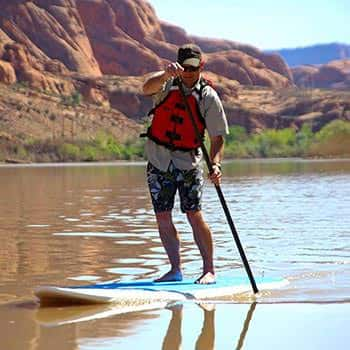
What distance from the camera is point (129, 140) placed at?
96250 mm

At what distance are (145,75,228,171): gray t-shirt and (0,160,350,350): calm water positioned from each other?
1139 mm

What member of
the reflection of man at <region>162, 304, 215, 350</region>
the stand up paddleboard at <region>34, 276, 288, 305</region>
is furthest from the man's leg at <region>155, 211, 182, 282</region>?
the reflection of man at <region>162, 304, 215, 350</region>

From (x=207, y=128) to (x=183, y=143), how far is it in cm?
22

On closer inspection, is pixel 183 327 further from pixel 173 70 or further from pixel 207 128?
pixel 173 70

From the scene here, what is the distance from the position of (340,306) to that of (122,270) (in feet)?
8.68

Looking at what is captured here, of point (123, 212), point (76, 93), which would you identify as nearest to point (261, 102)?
point (76, 93)

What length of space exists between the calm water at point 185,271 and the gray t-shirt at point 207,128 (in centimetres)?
114

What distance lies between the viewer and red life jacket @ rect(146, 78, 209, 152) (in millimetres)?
6875

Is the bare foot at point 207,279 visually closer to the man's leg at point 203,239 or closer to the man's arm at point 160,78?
the man's leg at point 203,239

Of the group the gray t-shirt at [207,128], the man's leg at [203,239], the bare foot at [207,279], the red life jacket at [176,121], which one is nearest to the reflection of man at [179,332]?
the bare foot at [207,279]

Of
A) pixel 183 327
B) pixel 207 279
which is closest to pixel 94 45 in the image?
pixel 207 279

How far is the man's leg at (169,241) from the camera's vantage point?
704cm

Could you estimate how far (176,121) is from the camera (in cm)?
687

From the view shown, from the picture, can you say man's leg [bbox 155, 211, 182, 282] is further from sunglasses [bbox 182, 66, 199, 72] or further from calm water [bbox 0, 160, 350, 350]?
sunglasses [bbox 182, 66, 199, 72]
